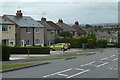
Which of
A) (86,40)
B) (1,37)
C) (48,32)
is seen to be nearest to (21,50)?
(1,37)

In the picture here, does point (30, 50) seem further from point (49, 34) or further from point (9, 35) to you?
point (49, 34)

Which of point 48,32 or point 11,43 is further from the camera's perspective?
point 48,32

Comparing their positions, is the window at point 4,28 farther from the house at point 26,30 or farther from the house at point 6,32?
the house at point 26,30

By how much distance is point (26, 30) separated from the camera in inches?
2034

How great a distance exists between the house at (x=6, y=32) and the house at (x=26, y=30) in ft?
12.8

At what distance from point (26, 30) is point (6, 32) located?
7.76 metres

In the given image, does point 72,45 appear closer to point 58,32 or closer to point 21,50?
point 58,32

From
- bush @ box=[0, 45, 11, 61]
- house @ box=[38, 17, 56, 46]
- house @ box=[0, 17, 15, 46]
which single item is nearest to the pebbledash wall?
house @ box=[0, 17, 15, 46]

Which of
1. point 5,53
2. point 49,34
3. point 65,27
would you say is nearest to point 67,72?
point 5,53

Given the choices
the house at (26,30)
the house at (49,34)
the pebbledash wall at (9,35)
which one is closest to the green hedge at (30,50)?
the pebbledash wall at (9,35)

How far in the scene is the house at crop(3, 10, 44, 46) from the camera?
50312mm

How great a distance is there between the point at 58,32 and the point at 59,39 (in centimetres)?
348

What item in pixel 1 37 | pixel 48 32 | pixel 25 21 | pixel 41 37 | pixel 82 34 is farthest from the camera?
pixel 82 34

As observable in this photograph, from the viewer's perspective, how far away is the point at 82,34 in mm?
85062
